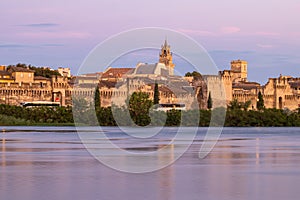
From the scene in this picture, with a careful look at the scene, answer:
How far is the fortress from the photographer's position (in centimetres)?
8344

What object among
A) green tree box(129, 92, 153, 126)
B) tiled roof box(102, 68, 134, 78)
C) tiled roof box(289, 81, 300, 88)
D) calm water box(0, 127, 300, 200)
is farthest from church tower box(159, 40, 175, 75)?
calm water box(0, 127, 300, 200)

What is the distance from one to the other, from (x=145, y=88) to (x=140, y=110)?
32.3 metres

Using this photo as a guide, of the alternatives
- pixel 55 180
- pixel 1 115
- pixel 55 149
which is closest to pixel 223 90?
pixel 1 115

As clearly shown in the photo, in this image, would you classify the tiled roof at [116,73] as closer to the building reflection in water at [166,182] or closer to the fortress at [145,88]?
the fortress at [145,88]

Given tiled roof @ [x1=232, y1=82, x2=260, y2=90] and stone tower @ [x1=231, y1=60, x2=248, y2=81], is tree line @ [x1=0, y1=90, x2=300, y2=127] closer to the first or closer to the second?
tiled roof @ [x1=232, y1=82, x2=260, y2=90]

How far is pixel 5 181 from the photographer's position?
449 inches

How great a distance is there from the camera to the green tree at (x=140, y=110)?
5306cm

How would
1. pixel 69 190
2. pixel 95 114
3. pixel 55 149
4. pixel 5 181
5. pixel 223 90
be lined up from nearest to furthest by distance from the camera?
pixel 69 190
pixel 5 181
pixel 55 149
pixel 95 114
pixel 223 90

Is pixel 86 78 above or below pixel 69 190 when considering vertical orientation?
above

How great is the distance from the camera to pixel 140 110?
55812 mm

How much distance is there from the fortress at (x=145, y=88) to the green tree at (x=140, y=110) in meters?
15.9

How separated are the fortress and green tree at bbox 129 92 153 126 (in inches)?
625

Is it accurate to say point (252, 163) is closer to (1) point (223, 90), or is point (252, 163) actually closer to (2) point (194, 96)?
(2) point (194, 96)

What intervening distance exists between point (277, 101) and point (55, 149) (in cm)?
8485
